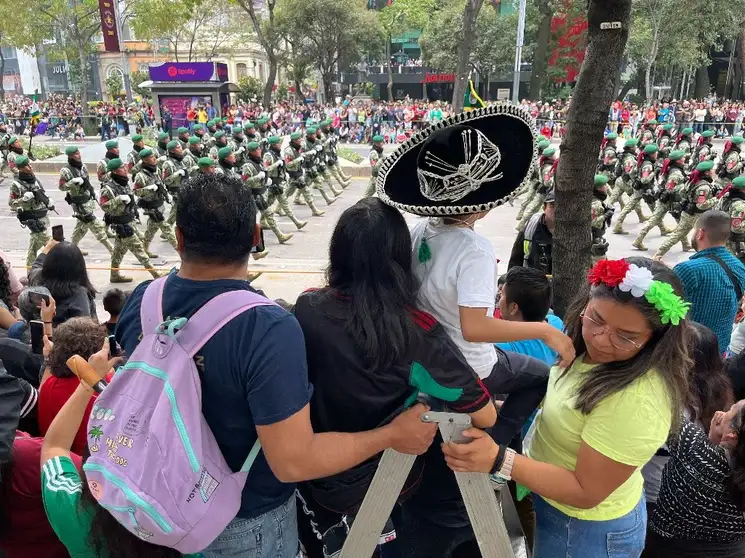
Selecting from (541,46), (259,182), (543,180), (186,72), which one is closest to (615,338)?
(543,180)

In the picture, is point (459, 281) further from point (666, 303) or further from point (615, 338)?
point (666, 303)

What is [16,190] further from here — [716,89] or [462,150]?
[716,89]

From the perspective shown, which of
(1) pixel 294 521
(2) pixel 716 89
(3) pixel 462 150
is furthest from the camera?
(2) pixel 716 89

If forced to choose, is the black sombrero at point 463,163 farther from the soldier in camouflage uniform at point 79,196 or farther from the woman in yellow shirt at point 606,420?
the soldier in camouflage uniform at point 79,196

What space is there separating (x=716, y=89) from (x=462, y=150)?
46.5 m

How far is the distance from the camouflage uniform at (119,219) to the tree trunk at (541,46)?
88.4ft

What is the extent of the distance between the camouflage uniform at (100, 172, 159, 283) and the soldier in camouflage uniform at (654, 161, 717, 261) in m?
7.14

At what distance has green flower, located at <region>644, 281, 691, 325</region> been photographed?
163 cm

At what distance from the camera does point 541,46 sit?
30453 mm

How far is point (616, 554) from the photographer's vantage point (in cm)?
183

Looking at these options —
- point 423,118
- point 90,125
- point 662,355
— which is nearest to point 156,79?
point 90,125

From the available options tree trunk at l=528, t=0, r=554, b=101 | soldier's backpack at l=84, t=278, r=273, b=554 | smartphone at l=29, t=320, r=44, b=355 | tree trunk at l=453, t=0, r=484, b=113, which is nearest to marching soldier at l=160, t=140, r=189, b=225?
tree trunk at l=453, t=0, r=484, b=113

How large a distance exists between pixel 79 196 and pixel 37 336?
598 centimetres

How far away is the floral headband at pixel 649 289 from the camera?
1.64 metres
